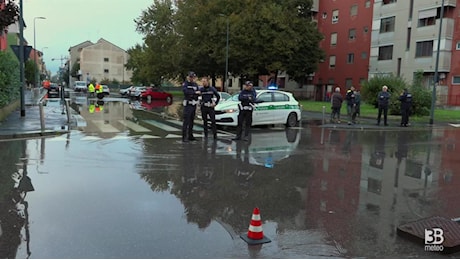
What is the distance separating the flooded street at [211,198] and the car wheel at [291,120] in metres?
5.78

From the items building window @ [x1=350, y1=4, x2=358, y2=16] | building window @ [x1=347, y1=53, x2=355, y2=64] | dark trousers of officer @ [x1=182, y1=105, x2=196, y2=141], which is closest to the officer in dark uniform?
dark trousers of officer @ [x1=182, y1=105, x2=196, y2=141]

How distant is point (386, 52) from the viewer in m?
46.0

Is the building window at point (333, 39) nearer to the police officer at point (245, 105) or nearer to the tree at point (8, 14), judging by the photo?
the police officer at point (245, 105)

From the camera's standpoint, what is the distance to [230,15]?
4166 cm

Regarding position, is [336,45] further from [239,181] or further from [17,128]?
[239,181]

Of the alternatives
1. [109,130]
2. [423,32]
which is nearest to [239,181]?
[109,130]

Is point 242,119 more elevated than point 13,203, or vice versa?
point 242,119

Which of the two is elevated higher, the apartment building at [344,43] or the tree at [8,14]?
the apartment building at [344,43]

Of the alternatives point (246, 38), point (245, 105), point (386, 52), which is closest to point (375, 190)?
point (245, 105)

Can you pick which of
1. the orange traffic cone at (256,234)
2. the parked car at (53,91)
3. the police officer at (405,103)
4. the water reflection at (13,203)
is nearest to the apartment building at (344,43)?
the police officer at (405,103)

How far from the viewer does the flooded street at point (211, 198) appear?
4.27 m

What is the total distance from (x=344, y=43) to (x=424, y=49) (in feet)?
41.8

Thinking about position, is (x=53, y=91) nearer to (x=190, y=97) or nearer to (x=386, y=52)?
(x=386, y=52)

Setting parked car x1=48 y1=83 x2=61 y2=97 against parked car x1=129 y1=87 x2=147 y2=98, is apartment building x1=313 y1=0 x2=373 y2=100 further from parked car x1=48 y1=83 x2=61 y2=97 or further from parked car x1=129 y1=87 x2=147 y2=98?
parked car x1=48 y1=83 x2=61 y2=97
